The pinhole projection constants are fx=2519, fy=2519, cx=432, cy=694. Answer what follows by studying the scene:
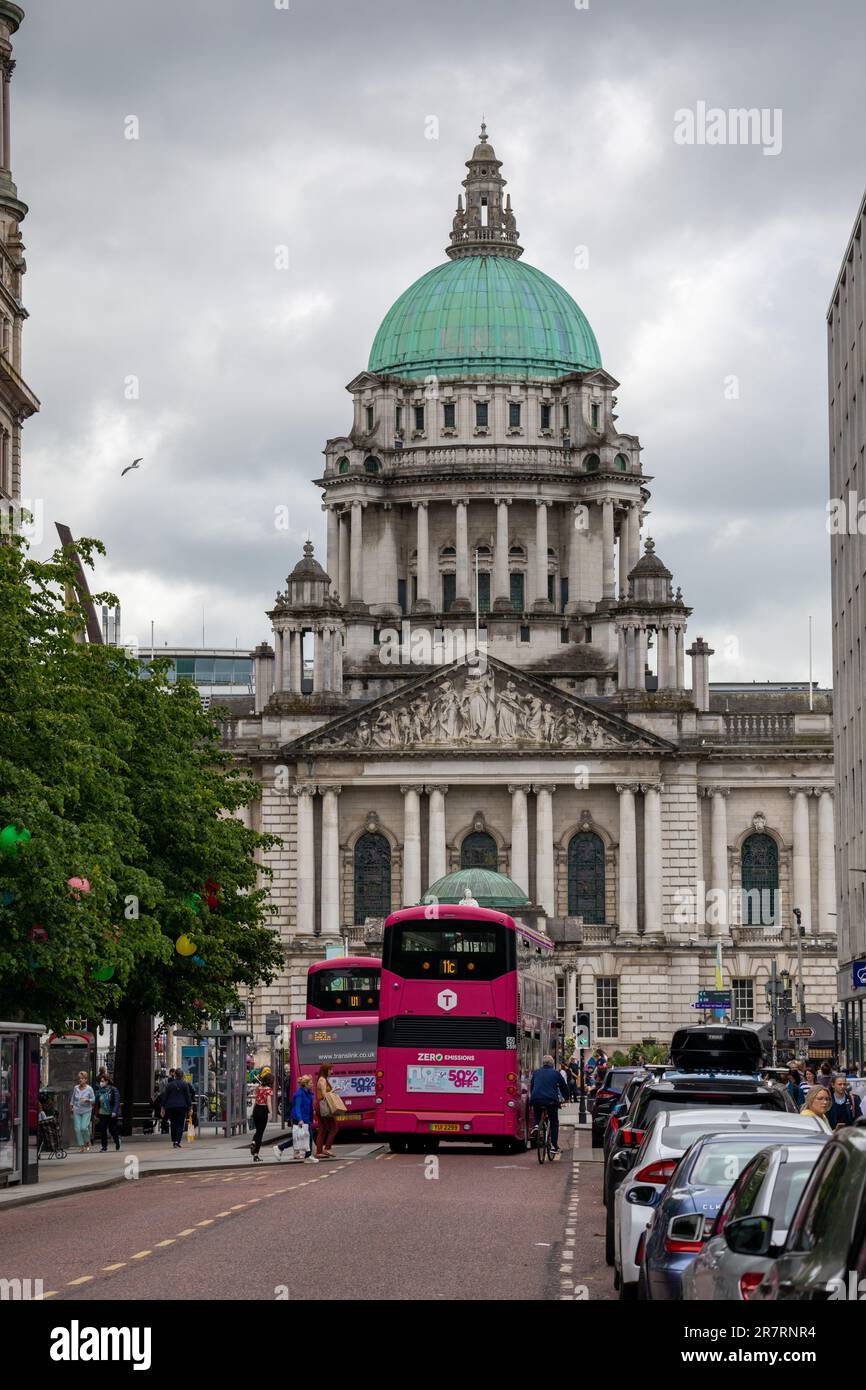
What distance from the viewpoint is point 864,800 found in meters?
61.7

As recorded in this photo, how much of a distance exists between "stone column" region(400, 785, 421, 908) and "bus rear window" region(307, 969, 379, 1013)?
40.0m

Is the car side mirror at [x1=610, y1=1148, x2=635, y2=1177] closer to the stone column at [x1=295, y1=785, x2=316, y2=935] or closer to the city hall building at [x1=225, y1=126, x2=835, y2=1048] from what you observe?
the city hall building at [x1=225, y1=126, x2=835, y2=1048]

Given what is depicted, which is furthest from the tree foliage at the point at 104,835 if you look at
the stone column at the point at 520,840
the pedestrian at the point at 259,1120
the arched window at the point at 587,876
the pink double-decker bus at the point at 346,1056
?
the arched window at the point at 587,876

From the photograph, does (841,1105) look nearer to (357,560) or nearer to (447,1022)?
(447,1022)

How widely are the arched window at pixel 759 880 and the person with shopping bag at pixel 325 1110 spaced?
62.5m

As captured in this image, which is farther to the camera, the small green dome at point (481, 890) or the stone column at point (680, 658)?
the stone column at point (680, 658)

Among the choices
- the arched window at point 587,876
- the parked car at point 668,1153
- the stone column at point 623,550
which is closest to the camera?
the parked car at point 668,1153

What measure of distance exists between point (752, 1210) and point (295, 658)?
98.9 m

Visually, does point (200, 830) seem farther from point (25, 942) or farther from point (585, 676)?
point (585, 676)

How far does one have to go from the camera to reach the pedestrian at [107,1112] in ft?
174

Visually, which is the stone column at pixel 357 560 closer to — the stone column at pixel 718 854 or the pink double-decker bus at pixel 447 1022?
the stone column at pixel 718 854

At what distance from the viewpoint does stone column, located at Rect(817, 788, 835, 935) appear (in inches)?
4331

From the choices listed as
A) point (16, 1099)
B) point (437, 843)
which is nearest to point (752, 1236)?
point (16, 1099)

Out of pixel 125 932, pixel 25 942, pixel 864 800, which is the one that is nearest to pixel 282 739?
pixel 864 800
